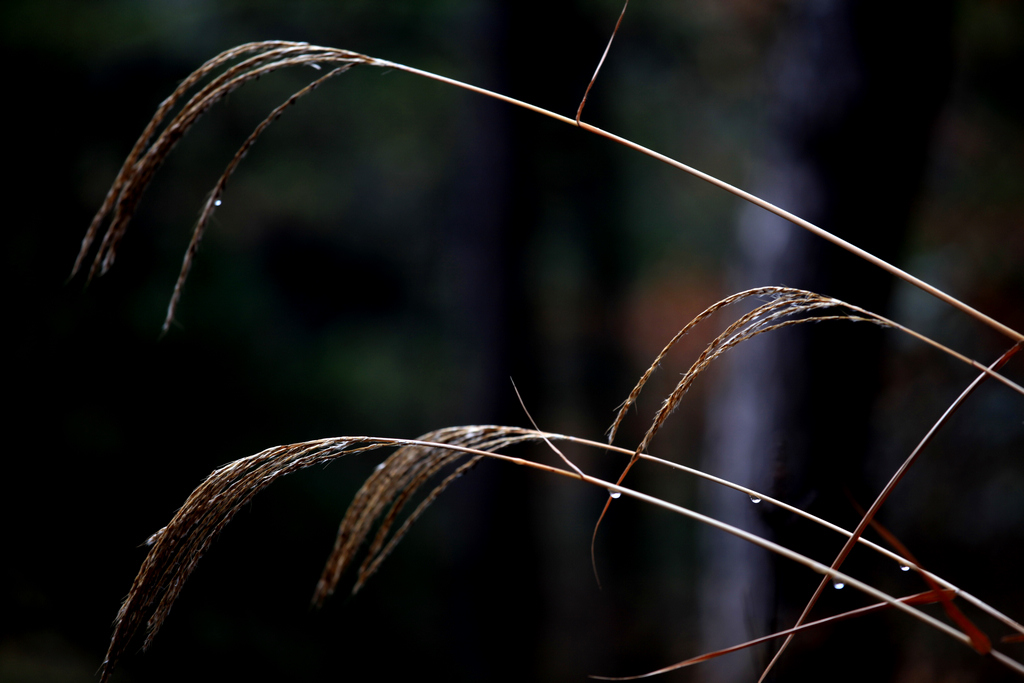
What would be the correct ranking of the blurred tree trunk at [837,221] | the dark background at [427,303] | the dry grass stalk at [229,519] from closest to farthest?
the dry grass stalk at [229,519], the blurred tree trunk at [837,221], the dark background at [427,303]

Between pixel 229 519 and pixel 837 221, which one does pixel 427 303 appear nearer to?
pixel 837 221

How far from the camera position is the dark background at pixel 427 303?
1843 millimetres

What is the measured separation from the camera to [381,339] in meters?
7.00

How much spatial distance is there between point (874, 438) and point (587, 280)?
5980 millimetres

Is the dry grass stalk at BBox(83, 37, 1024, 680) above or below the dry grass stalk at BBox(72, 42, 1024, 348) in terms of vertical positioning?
below

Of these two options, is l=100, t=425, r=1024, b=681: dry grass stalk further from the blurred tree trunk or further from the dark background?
the blurred tree trunk

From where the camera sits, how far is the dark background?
1843 millimetres

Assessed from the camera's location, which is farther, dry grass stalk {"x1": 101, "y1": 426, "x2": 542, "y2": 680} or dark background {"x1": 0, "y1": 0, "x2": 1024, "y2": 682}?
dark background {"x1": 0, "y1": 0, "x2": 1024, "y2": 682}

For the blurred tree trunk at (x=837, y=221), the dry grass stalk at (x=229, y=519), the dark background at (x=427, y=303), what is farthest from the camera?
the dark background at (x=427, y=303)

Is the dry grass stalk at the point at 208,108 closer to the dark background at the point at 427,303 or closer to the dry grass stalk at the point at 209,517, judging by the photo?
the dry grass stalk at the point at 209,517

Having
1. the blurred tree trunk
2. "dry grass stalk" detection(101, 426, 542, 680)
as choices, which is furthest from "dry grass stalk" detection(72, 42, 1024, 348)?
the blurred tree trunk

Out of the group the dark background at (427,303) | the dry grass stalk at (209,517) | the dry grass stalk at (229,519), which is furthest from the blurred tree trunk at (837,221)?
the dry grass stalk at (209,517)

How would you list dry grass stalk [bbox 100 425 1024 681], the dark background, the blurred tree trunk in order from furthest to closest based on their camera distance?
1. the dark background
2. the blurred tree trunk
3. dry grass stalk [bbox 100 425 1024 681]

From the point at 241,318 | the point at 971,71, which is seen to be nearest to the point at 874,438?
the point at 971,71
